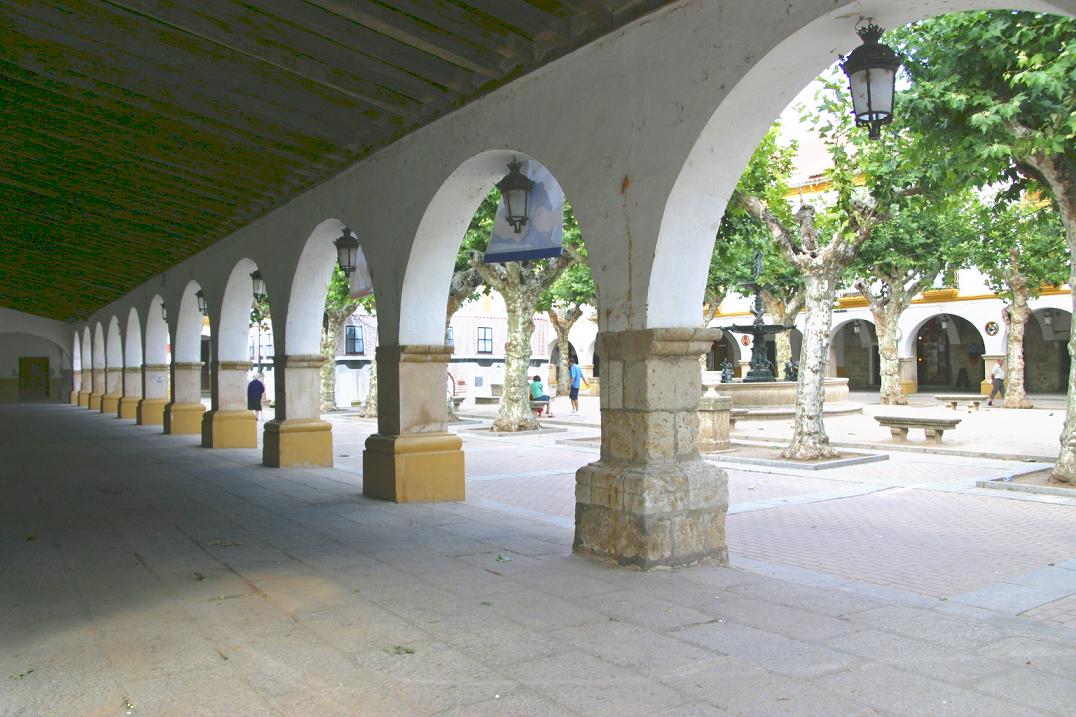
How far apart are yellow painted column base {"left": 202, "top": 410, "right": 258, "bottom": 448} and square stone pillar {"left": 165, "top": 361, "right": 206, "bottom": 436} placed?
344 centimetres

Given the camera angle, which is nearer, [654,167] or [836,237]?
[654,167]

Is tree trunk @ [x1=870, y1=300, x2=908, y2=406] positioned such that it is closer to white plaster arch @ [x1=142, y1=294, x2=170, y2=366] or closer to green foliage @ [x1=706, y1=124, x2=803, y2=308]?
green foliage @ [x1=706, y1=124, x2=803, y2=308]

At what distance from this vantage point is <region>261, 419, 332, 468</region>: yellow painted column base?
448 inches

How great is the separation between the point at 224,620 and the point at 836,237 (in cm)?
999

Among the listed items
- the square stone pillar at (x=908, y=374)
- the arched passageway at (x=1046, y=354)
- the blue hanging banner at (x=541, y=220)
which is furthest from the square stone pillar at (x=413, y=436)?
the arched passageway at (x=1046, y=354)

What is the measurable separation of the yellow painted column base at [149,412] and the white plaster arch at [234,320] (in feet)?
25.3

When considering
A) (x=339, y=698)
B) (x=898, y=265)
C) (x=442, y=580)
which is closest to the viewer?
(x=339, y=698)

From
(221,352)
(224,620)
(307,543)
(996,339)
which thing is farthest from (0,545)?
(996,339)

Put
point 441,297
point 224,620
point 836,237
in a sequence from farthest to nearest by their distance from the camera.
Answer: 1. point 836,237
2. point 441,297
3. point 224,620

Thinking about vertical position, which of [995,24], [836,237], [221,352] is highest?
[995,24]

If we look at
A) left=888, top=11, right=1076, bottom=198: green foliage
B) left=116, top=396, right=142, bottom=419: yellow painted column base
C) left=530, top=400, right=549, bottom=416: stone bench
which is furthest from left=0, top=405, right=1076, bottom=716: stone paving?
left=116, top=396, right=142, bottom=419: yellow painted column base

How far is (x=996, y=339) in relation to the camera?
31.2 metres

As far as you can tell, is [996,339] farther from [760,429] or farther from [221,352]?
[221,352]

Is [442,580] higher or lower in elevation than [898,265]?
lower
